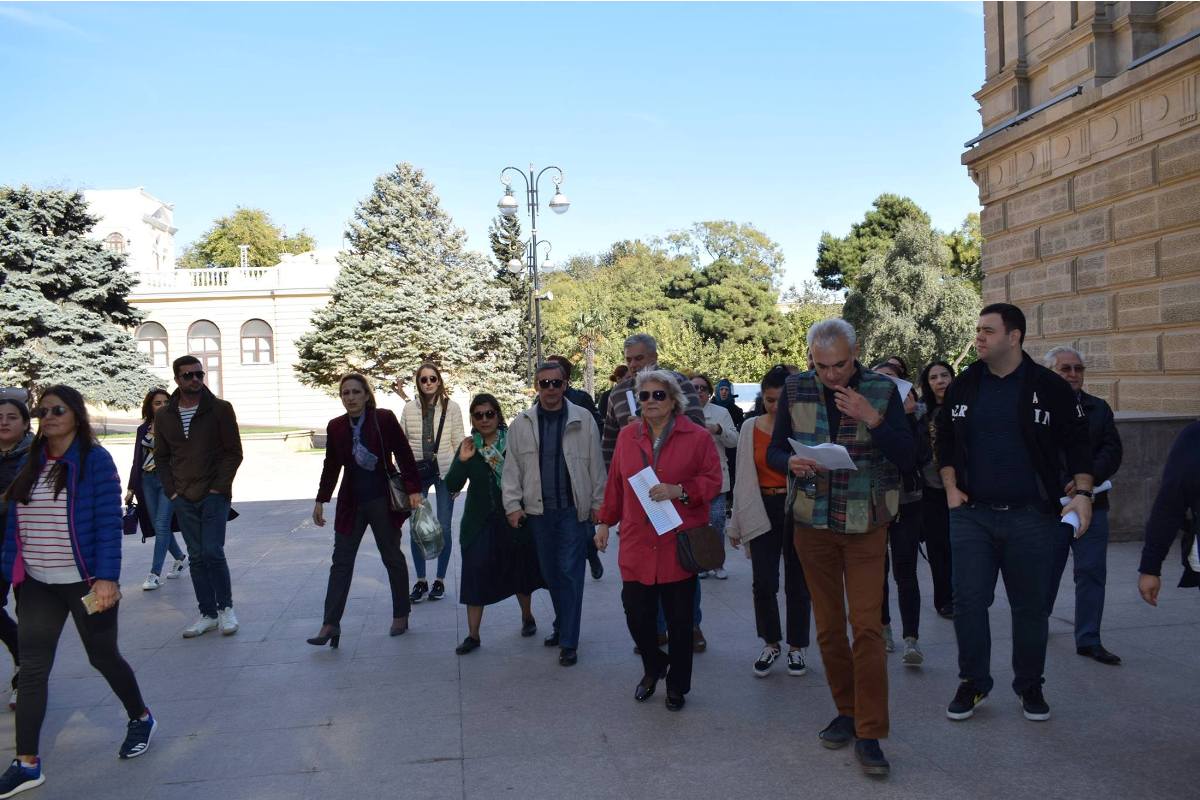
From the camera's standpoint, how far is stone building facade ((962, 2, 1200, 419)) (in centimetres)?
1062

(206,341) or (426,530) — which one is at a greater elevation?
(206,341)

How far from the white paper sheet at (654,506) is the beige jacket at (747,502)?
0.89 metres

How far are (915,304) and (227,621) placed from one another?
41723mm

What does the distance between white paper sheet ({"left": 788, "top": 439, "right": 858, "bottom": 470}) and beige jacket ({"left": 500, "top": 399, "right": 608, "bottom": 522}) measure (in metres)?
2.34

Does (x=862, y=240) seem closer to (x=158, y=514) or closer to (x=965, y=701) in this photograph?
(x=158, y=514)

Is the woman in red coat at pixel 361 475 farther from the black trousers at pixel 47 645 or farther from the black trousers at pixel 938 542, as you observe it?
the black trousers at pixel 938 542

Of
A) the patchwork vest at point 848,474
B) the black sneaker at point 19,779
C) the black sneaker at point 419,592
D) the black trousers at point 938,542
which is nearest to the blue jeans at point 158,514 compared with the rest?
the black sneaker at point 419,592

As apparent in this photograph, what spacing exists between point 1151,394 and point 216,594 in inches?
378

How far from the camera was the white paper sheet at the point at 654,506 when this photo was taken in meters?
5.43

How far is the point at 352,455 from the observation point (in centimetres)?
732

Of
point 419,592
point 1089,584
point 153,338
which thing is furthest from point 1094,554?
point 153,338

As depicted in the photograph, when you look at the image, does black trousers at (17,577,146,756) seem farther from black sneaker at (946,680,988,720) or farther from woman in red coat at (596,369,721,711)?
black sneaker at (946,680,988,720)

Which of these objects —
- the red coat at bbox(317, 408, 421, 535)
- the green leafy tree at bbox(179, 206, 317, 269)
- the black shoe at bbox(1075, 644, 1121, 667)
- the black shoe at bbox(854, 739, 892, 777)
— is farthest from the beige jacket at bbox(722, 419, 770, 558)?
the green leafy tree at bbox(179, 206, 317, 269)

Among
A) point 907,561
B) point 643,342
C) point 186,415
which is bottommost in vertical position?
point 907,561
